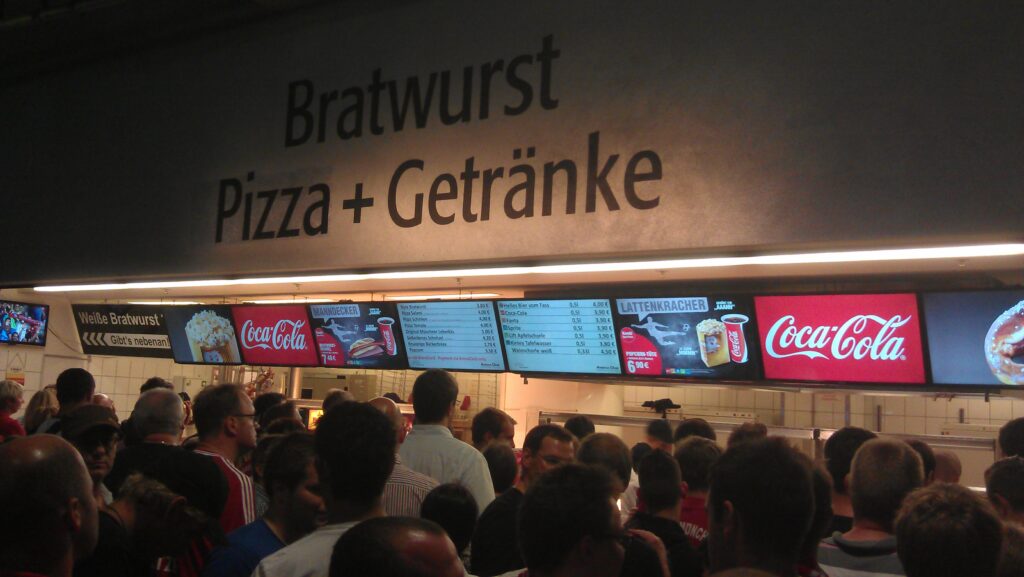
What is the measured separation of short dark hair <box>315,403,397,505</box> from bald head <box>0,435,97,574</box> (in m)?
0.55

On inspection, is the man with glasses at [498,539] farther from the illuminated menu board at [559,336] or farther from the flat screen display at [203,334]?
the flat screen display at [203,334]

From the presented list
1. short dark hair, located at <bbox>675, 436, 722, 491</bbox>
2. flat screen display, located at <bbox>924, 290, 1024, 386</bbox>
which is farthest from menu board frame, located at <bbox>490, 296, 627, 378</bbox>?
short dark hair, located at <bbox>675, 436, 722, 491</bbox>

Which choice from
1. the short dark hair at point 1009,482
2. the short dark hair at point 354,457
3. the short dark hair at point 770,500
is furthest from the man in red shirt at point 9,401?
the short dark hair at point 1009,482

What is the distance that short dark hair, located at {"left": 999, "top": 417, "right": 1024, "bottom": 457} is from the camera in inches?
147

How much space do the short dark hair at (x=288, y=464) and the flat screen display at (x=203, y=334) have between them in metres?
5.62

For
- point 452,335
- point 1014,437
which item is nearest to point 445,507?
point 1014,437

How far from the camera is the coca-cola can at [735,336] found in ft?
17.6

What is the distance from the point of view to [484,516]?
3.11 m

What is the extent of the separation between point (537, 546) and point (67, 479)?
91 centimetres

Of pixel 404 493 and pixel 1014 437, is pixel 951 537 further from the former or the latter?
pixel 1014 437

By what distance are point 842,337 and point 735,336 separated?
2.01ft

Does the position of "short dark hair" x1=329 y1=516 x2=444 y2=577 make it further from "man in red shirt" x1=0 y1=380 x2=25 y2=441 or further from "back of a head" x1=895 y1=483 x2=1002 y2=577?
"man in red shirt" x1=0 y1=380 x2=25 y2=441

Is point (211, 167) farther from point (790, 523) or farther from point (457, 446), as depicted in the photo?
point (790, 523)

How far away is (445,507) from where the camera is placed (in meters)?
2.75
